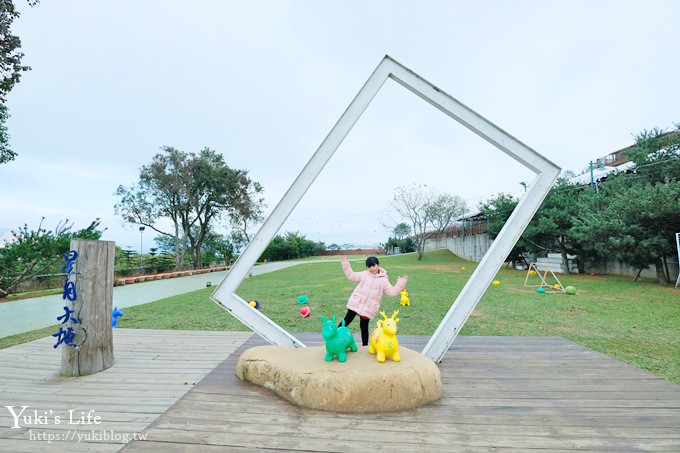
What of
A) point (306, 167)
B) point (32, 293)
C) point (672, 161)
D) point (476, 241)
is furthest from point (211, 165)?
point (672, 161)

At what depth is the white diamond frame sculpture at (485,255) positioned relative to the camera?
3.87 m

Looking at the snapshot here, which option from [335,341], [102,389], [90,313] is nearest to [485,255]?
[335,341]

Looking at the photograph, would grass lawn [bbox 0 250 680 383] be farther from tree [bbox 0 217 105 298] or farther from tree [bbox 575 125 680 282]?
tree [bbox 0 217 105 298]

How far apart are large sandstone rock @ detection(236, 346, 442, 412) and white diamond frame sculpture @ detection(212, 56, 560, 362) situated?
2.22 ft

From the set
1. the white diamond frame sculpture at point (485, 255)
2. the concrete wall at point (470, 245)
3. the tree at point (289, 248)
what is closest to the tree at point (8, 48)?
the white diamond frame sculpture at point (485, 255)

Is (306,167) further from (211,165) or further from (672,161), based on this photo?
(211,165)

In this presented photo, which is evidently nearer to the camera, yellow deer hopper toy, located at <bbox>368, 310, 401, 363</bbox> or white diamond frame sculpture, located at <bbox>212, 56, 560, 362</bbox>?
yellow deer hopper toy, located at <bbox>368, 310, 401, 363</bbox>

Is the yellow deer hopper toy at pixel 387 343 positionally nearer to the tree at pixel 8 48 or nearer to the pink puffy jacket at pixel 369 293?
the pink puffy jacket at pixel 369 293

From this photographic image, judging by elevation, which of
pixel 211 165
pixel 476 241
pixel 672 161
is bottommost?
pixel 476 241

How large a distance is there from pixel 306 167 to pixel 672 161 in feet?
53.4

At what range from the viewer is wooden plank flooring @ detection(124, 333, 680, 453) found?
2.33 metres

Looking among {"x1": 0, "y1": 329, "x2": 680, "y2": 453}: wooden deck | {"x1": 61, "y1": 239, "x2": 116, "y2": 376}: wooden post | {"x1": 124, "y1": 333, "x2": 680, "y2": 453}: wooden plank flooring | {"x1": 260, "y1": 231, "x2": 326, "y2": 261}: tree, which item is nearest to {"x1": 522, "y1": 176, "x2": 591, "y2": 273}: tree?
{"x1": 0, "y1": 329, "x2": 680, "y2": 453}: wooden deck

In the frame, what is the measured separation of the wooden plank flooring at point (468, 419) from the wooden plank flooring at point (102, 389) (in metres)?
0.24

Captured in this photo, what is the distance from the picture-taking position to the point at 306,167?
389 centimetres
